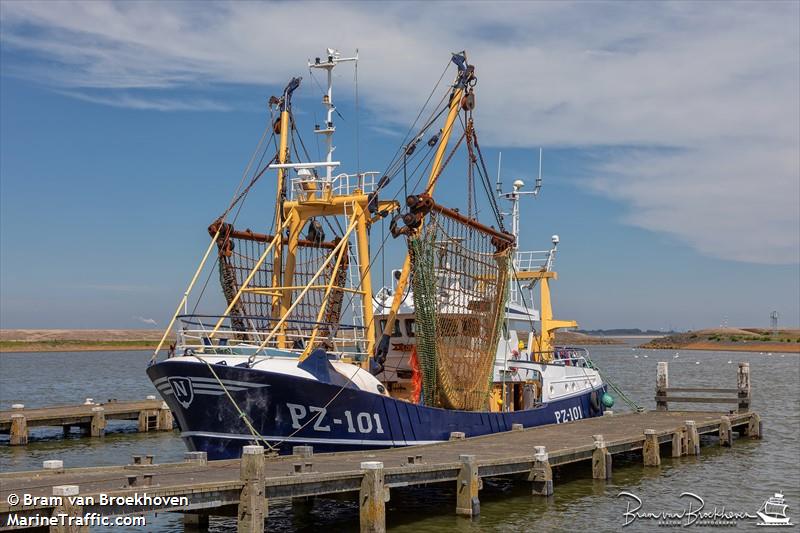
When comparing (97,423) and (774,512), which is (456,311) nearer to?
(774,512)

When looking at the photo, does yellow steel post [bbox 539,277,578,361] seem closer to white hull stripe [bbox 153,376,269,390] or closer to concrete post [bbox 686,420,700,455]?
concrete post [bbox 686,420,700,455]

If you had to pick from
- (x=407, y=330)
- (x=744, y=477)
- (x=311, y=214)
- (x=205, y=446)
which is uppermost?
(x=311, y=214)

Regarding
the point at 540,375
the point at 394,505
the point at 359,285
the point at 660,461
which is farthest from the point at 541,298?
the point at 394,505

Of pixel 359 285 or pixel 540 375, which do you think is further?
pixel 540 375

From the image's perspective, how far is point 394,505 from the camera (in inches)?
982

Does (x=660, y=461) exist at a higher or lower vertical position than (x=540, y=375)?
lower

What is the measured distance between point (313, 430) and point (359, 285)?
6.59 m

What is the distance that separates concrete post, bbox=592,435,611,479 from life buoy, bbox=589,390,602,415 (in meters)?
13.8

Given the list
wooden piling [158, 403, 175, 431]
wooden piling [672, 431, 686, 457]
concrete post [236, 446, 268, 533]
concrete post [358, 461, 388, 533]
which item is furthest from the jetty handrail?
concrete post [236, 446, 268, 533]

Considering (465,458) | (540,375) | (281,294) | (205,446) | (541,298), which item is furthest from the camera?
(541,298)

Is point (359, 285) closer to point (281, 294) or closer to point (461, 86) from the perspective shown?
point (281, 294)

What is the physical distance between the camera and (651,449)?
106ft

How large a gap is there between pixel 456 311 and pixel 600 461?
23.6 feet

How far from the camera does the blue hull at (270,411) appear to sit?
23984 mm
